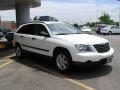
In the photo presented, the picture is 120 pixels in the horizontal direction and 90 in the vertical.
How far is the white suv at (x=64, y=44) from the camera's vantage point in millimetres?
8555

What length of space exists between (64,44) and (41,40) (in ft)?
4.92

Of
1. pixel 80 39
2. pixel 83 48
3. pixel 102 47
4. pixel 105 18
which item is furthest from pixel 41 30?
pixel 105 18

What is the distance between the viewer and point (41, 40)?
33.2 ft

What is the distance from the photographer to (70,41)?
8.77 meters

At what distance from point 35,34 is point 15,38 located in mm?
2181

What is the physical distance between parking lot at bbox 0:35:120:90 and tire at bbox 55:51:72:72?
0.68ft

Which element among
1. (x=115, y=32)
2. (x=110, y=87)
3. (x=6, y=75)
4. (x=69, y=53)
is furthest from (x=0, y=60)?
(x=115, y=32)

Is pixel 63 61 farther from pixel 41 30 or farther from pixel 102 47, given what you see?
pixel 41 30

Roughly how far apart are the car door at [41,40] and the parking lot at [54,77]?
2.16 feet

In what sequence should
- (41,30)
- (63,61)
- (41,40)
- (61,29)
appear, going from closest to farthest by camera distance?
Answer: (63,61) < (41,40) < (61,29) < (41,30)

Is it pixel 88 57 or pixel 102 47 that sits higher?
pixel 102 47

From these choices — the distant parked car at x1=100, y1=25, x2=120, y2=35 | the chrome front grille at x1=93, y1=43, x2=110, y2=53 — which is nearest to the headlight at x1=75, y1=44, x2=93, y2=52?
the chrome front grille at x1=93, y1=43, x2=110, y2=53

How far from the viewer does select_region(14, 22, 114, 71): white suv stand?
8.55 m

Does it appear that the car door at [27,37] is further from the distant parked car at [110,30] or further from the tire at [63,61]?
the distant parked car at [110,30]
